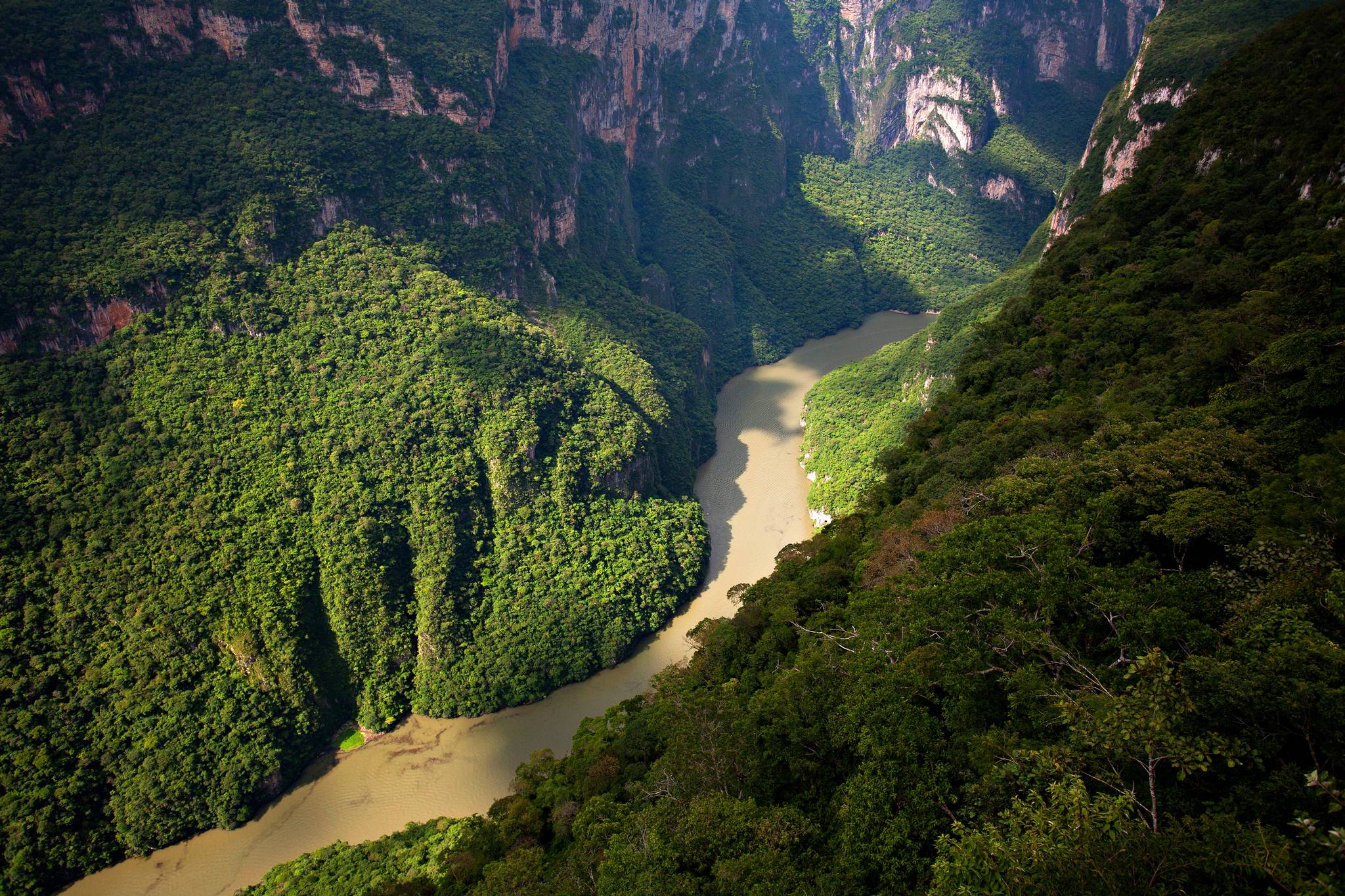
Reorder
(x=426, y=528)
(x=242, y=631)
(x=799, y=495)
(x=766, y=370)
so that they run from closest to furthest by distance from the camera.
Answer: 1. (x=242, y=631)
2. (x=426, y=528)
3. (x=799, y=495)
4. (x=766, y=370)

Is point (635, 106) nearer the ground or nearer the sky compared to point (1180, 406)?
nearer the sky

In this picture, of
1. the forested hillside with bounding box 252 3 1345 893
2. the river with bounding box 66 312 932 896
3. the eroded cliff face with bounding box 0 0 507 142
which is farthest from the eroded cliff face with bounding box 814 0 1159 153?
the forested hillside with bounding box 252 3 1345 893

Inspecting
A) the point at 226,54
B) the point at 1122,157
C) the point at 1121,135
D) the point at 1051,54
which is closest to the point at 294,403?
the point at 226,54

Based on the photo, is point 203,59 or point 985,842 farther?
point 203,59

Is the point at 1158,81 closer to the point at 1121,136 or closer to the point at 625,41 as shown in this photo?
the point at 1121,136

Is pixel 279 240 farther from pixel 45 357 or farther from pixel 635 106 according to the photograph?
pixel 635 106

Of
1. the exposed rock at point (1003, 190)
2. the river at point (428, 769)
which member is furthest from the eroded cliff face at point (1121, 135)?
the exposed rock at point (1003, 190)

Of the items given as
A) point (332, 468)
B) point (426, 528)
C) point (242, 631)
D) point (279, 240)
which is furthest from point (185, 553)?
point (279, 240)

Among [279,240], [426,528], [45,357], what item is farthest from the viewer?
[279,240]
